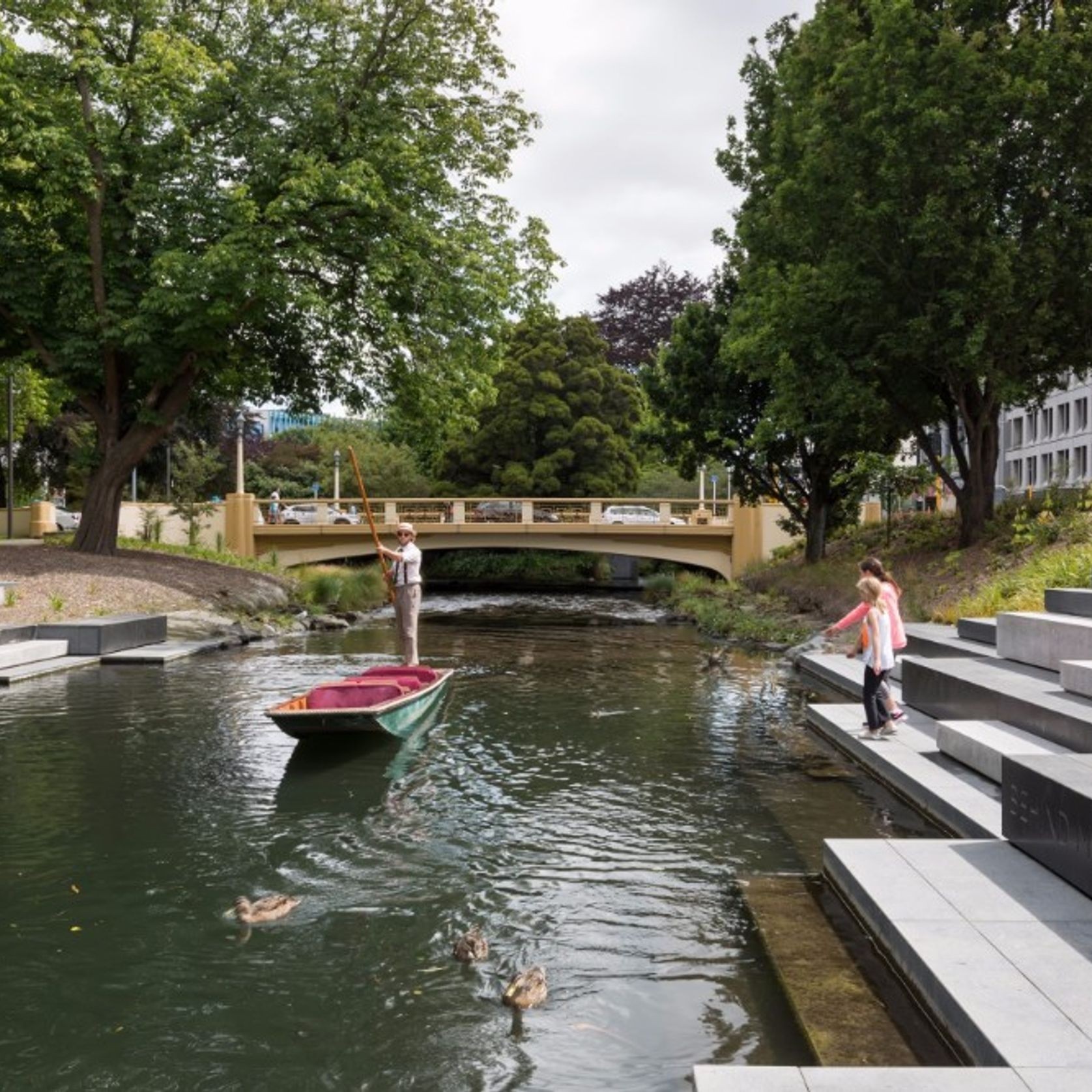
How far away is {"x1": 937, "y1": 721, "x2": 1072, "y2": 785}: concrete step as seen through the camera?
31.6 ft

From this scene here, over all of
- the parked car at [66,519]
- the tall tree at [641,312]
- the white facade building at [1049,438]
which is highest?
the tall tree at [641,312]

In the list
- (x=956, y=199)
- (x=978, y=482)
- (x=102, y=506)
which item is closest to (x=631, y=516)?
(x=978, y=482)

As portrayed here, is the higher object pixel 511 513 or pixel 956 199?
pixel 956 199

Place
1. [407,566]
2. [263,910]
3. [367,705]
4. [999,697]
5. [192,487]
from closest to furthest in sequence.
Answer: [263,910]
[999,697]
[367,705]
[407,566]
[192,487]

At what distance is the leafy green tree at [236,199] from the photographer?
2436 cm

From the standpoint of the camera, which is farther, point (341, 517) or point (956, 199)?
point (341, 517)

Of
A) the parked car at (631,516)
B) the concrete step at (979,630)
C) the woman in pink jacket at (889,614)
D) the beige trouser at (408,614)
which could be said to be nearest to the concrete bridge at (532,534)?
the parked car at (631,516)

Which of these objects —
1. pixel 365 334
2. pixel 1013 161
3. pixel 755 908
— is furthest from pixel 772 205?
pixel 755 908

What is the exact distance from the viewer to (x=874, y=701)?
39.7 feet

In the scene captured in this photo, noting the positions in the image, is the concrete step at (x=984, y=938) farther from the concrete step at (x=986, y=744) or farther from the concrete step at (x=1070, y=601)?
the concrete step at (x=1070, y=601)

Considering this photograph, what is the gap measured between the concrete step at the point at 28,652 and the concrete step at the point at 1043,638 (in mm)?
14493

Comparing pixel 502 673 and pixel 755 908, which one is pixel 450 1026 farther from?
pixel 502 673

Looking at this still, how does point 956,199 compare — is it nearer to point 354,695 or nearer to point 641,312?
point 354,695

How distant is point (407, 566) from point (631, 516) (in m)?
32.2
